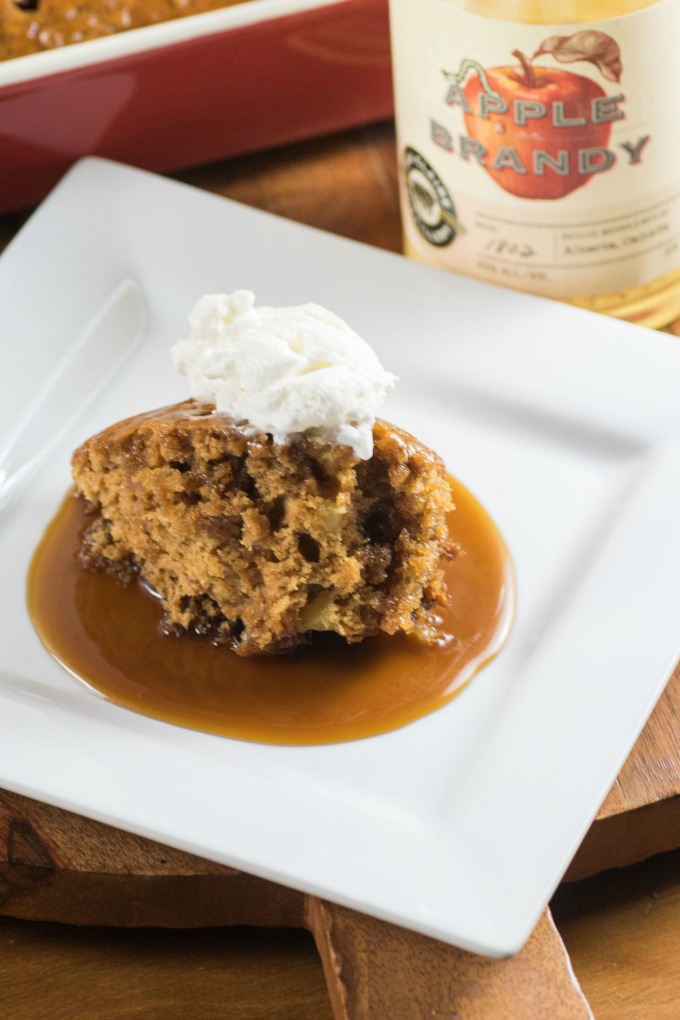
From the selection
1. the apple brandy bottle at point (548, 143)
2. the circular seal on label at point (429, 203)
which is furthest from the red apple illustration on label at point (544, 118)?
the circular seal on label at point (429, 203)

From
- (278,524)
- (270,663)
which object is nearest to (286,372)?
(278,524)

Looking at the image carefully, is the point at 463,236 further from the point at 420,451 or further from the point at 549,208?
the point at 420,451

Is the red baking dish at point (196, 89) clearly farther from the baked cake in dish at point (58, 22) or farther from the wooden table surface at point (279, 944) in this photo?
the wooden table surface at point (279, 944)

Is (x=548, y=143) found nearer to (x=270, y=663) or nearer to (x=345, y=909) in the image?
(x=270, y=663)

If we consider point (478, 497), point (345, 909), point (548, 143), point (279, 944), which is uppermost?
point (548, 143)

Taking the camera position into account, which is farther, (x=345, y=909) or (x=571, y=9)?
(x=571, y=9)

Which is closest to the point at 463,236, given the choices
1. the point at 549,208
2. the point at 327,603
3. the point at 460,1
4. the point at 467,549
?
the point at 549,208

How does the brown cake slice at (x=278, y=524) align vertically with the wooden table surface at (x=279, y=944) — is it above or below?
above
